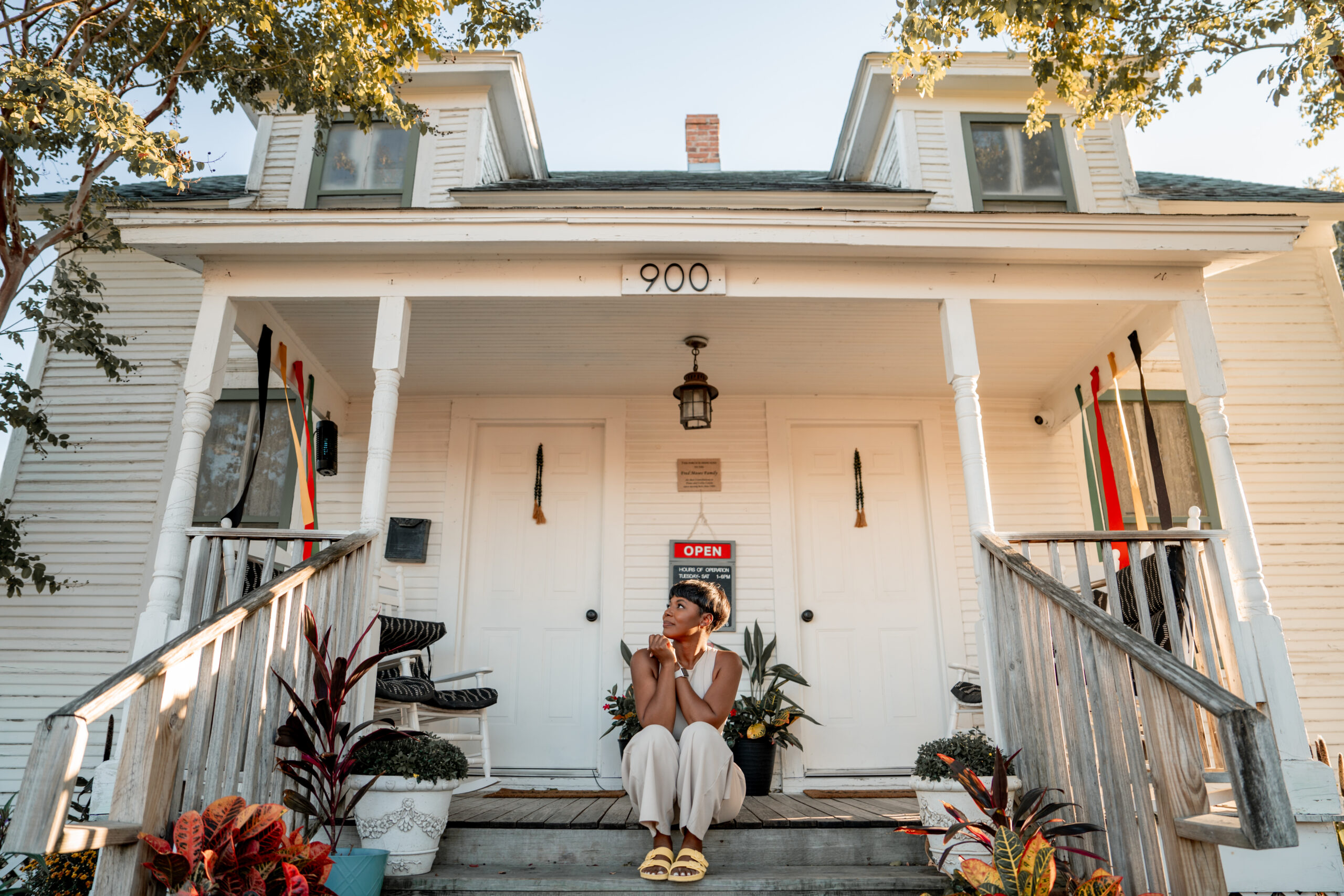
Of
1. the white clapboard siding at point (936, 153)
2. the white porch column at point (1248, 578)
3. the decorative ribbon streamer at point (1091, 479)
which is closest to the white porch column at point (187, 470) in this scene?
the white porch column at point (1248, 578)

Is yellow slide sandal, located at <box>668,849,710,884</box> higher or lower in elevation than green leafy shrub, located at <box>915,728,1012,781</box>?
lower

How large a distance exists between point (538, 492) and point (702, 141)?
4.51 metres

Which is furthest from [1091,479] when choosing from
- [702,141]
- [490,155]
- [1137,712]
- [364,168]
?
[364,168]

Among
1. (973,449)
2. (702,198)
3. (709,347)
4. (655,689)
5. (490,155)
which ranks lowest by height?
(655,689)

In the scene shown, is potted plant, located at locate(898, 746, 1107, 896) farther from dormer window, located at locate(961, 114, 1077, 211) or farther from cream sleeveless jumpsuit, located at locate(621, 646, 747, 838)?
dormer window, located at locate(961, 114, 1077, 211)

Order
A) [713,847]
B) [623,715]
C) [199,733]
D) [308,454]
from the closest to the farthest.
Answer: [199,733]
[713,847]
[308,454]
[623,715]

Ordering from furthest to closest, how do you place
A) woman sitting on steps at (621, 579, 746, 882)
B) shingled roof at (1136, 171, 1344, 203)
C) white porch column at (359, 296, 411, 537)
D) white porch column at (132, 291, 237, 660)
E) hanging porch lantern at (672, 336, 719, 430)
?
shingled roof at (1136, 171, 1344, 203) → hanging porch lantern at (672, 336, 719, 430) → white porch column at (359, 296, 411, 537) → white porch column at (132, 291, 237, 660) → woman sitting on steps at (621, 579, 746, 882)

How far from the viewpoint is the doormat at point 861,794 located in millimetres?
4418

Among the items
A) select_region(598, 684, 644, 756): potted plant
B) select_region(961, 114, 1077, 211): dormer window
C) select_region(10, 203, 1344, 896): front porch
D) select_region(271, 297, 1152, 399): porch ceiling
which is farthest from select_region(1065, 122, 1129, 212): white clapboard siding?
select_region(598, 684, 644, 756): potted plant

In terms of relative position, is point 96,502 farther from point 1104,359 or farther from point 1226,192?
point 1226,192

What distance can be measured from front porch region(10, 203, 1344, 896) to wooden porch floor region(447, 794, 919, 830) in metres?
0.06

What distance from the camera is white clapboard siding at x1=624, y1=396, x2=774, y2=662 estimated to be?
214 inches

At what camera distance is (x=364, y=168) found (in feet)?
20.8

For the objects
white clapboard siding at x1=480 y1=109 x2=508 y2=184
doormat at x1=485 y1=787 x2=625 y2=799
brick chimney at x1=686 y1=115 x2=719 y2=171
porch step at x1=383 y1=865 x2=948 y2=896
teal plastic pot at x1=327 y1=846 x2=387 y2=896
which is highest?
brick chimney at x1=686 y1=115 x2=719 y2=171
